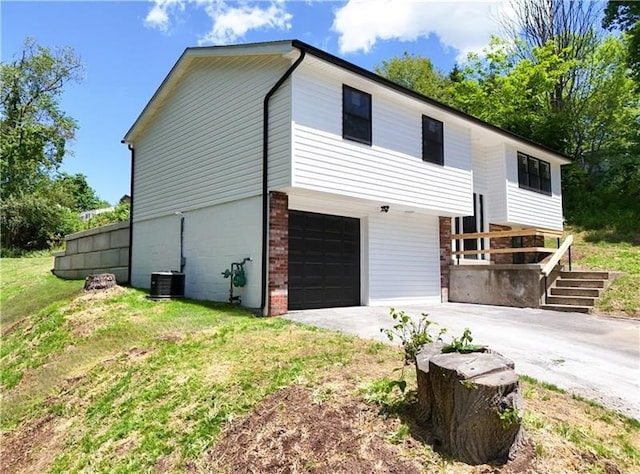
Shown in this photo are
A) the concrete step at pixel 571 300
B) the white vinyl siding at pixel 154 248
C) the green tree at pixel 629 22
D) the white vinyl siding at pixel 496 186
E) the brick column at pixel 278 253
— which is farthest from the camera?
the green tree at pixel 629 22

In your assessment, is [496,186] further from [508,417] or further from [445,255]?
[508,417]

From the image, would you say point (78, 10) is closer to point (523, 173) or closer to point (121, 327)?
point (121, 327)

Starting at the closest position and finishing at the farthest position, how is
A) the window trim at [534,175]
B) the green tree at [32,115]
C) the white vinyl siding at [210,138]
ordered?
the white vinyl siding at [210,138] → the window trim at [534,175] → the green tree at [32,115]

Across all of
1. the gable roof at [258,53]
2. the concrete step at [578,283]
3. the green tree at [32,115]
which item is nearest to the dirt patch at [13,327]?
the gable roof at [258,53]

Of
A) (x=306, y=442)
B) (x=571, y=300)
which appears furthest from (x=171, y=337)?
(x=571, y=300)

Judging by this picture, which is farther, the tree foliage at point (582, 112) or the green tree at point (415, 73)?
the green tree at point (415, 73)

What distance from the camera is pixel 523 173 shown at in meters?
16.2

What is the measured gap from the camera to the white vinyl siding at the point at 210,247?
9.88 m

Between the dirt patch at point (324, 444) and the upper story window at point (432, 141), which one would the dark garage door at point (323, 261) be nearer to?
the upper story window at point (432, 141)

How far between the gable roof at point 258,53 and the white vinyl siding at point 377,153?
223 millimetres

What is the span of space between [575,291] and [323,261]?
6.74m

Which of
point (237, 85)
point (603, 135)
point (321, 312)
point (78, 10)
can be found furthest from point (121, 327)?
point (603, 135)

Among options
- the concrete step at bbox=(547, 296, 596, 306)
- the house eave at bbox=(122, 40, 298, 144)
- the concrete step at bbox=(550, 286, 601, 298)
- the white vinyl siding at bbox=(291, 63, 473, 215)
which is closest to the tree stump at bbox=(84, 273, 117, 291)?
the house eave at bbox=(122, 40, 298, 144)

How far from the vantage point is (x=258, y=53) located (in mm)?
9625
